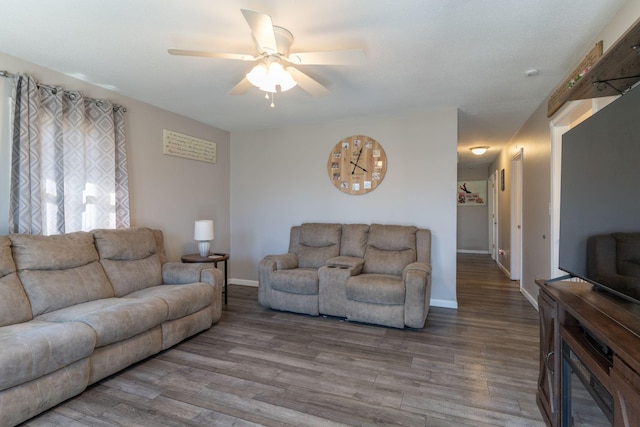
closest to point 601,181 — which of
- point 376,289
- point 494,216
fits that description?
point 376,289

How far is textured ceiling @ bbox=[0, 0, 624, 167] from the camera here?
76.0 inches

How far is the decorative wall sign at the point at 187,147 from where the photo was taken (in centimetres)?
392

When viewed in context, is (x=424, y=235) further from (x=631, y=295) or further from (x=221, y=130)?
(x=221, y=130)

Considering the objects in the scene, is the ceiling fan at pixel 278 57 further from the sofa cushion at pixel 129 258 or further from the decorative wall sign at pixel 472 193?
the decorative wall sign at pixel 472 193

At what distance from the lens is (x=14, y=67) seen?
255 cm

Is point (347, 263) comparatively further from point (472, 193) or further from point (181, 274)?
point (472, 193)

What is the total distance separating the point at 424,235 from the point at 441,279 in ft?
2.10

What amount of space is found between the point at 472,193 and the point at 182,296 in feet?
26.9

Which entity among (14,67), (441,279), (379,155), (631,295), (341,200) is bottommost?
(441,279)

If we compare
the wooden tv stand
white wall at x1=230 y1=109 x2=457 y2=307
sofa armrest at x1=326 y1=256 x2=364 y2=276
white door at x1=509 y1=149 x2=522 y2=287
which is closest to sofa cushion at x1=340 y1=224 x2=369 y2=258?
sofa armrest at x1=326 y1=256 x2=364 y2=276

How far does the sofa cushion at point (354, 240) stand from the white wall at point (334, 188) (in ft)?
0.88

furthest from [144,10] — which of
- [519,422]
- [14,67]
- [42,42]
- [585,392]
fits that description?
[519,422]

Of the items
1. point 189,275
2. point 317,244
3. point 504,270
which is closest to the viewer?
point 189,275

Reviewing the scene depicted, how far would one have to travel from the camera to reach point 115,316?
215cm
